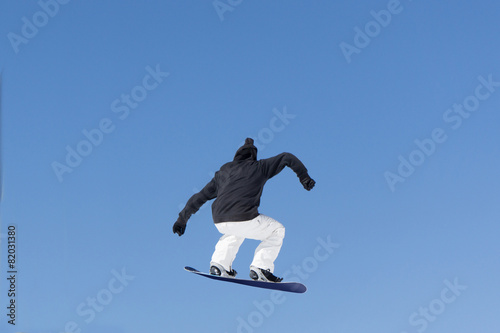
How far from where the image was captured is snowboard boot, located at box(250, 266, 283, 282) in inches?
537

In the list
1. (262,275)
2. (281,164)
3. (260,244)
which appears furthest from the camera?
(260,244)

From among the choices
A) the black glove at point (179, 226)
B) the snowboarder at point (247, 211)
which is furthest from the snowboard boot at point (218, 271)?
the black glove at point (179, 226)

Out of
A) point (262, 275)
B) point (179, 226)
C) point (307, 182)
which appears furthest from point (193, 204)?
point (307, 182)

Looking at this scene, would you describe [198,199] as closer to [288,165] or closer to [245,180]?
[245,180]

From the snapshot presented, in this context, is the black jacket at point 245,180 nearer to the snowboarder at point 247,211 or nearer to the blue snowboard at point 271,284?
the snowboarder at point 247,211

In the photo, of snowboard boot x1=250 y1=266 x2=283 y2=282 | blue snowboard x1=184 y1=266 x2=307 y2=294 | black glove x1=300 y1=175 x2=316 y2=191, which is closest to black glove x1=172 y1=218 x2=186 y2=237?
blue snowboard x1=184 y1=266 x2=307 y2=294

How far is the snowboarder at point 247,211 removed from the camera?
43.7 feet

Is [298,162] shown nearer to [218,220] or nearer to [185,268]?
[218,220]

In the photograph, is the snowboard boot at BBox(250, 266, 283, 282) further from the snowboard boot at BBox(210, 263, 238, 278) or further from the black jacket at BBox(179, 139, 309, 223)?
→ the black jacket at BBox(179, 139, 309, 223)

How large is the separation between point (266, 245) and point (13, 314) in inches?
437

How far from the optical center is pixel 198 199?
14.4 metres

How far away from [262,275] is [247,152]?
2.67 m

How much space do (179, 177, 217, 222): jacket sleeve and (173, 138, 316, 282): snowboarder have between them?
0.18 meters

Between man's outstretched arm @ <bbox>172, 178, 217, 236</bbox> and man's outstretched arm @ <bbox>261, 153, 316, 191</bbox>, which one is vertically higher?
man's outstretched arm @ <bbox>261, 153, 316, 191</bbox>
